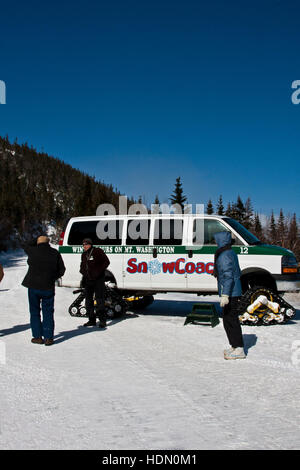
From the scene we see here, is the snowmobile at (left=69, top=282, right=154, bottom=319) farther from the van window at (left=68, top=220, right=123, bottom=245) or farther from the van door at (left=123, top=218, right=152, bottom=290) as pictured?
the van window at (left=68, top=220, right=123, bottom=245)

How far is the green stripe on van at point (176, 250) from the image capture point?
27.3 feet

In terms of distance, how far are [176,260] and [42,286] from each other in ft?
11.2

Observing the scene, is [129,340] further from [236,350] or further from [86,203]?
→ [86,203]

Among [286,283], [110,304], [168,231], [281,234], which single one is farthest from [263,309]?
[281,234]

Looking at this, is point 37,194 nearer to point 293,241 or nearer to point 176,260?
point 293,241

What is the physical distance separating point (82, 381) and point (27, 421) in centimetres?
121

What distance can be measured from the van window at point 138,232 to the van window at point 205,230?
1145 mm

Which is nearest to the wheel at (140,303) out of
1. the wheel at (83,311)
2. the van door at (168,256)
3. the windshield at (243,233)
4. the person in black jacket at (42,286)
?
the wheel at (83,311)

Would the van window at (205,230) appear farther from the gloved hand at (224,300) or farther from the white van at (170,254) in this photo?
the gloved hand at (224,300)

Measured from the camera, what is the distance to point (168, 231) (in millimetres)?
8969

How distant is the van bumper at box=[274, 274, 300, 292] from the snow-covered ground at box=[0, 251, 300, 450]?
95cm

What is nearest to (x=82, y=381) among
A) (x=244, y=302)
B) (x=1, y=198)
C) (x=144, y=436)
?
(x=144, y=436)

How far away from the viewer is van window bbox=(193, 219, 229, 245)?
8.68 m

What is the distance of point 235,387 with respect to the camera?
14.4ft
